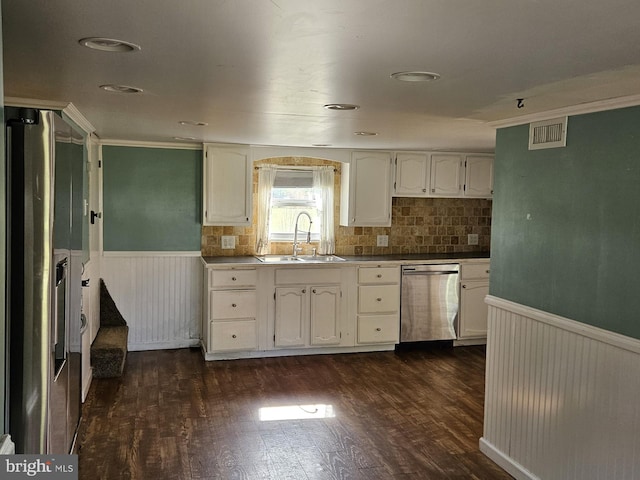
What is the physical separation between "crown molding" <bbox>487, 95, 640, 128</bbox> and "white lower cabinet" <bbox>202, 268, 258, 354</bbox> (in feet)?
9.18

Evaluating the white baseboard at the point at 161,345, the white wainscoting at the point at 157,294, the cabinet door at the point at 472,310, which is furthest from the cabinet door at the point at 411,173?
the white baseboard at the point at 161,345

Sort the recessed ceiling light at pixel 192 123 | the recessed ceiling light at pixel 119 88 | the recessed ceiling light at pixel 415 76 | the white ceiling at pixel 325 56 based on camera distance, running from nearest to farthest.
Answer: the white ceiling at pixel 325 56
the recessed ceiling light at pixel 415 76
the recessed ceiling light at pixel 119 88
the recessed ceiling light at pixel 192 123

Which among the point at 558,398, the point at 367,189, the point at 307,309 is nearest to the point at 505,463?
the point at 558,398

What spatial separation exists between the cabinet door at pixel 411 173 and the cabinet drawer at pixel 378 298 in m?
1.05

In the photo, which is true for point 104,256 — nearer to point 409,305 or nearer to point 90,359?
point 90,359

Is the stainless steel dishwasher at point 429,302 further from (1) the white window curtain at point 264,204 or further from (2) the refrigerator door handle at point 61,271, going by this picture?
(2) the refrigerator door handle at point 61,271

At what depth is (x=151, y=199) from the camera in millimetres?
5609


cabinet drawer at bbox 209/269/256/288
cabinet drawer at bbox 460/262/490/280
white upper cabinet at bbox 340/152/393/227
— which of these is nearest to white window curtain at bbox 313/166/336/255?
white upper cabinet at bbox 340/152/393/227

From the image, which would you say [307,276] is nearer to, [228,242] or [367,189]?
[228,242]

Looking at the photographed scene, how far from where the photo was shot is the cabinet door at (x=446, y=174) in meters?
6.07

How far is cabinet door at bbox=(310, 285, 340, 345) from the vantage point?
554cm

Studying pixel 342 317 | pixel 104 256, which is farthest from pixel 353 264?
pixel 104 256

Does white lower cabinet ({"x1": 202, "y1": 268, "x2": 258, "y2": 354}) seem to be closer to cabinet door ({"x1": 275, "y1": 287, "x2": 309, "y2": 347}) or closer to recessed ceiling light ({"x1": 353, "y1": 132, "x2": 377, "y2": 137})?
cabinet door ({"x1": 275, "y1": 287, "x2": 309, "y2": 347})

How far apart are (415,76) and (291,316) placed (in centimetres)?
354
